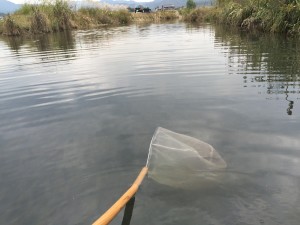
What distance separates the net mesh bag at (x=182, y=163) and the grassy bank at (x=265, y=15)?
13.3 m

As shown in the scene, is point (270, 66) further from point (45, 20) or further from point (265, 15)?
point (45, 20)

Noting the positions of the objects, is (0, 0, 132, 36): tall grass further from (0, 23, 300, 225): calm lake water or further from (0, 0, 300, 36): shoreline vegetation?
(0, 23, 300, 225): calm lake water

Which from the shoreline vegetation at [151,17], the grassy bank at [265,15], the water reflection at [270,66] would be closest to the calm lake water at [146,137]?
the water reflection at [270,66]

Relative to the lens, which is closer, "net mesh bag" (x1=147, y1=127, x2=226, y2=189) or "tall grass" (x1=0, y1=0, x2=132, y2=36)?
"net mesh bag" (x1=147, y1=127, x2=226, y2=189)

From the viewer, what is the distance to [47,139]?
5434 millimetres

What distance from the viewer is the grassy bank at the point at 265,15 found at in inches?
611

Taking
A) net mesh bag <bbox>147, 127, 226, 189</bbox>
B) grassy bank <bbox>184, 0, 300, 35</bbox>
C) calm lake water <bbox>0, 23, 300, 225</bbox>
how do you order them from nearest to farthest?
calm lake water <bbox>0, 23, 300, 225</bbox> < net mesh bag <bbox>147, 127, 226, 189</bbox> < grassy bank <bbox>184, 0, 300, 35</bbox>

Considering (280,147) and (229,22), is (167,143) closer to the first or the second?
(280,147)

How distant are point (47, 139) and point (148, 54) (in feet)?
29.5

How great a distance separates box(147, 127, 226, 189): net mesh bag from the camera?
12.8 feet

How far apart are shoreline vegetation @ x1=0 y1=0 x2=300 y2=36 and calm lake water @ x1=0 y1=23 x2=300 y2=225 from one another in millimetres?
6393

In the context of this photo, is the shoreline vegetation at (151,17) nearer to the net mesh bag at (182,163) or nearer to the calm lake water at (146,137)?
the calm lake water at (146,137)

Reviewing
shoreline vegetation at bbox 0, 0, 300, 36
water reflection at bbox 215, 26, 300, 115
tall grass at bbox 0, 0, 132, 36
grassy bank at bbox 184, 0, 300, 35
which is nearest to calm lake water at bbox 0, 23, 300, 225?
water reflection at bbox 215, 26, 300, 115

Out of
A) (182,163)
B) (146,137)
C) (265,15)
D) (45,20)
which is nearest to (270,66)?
(146,137)
